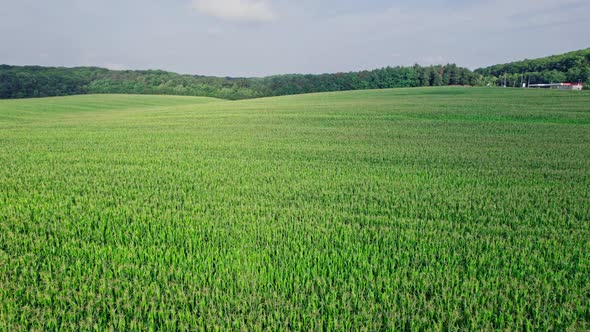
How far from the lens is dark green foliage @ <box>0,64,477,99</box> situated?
94.3 meters

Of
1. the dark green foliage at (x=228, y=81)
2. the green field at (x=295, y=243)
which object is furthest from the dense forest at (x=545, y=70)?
the green field at (x=295, y=243)

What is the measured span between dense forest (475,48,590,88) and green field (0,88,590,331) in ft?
347

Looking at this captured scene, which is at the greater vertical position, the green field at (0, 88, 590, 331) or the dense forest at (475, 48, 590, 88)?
the dense forest at (475, 48, 590, 88)

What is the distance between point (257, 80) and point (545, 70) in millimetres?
82542

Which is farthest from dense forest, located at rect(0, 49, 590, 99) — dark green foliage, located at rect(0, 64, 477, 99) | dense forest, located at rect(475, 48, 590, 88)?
dense forest, located at rect(475, 48, 590, 88)

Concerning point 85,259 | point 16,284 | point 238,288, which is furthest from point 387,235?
point 16,284

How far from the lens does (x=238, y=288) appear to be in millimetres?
4465

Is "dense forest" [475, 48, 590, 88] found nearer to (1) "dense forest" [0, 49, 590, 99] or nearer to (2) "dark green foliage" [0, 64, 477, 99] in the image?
(1) "dense forest" [0, 49, 590, 99]

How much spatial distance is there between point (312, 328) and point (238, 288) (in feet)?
3.69

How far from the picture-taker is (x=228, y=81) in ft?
341

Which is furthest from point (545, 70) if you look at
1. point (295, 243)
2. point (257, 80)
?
point (295, 243)

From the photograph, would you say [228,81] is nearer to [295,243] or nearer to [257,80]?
[257,80]

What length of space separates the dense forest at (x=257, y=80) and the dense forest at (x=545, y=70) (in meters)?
0.23

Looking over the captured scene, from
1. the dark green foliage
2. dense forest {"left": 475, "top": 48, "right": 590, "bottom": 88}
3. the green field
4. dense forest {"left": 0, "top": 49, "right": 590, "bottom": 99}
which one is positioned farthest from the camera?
dense forest {"left": 475, "top": 48, "right": 590, "bottom": 88}
